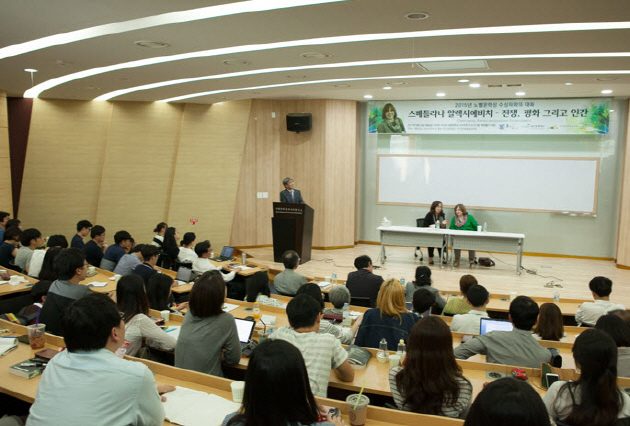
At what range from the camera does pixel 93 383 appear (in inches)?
82.4

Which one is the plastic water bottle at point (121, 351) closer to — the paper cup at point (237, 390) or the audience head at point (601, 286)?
the paper cup at point (237, 390)

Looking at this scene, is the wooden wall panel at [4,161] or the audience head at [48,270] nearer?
the audience head at [48,270]

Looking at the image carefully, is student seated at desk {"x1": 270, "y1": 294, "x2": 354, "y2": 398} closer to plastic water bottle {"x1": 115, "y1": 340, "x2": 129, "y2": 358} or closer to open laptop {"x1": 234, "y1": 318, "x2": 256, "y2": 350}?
open laptop {"x1": 234, "y1": 318, "x2": 256, "y2": 350}

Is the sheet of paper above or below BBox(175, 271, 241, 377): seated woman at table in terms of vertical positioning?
below

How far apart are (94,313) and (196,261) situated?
14.7 feet

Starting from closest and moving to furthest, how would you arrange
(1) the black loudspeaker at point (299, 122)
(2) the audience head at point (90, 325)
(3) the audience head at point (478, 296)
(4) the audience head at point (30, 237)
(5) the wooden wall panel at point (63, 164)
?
(2) the audience head at point (90, 325) < (3) the audience head at point (478, 296) < (4) the audience head at point (30, 237) < (5) the wooden wall panel at point (63, 164) < (1) the black loudspeaker at point (299, 122)

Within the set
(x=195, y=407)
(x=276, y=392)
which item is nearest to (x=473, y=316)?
(x=195, y=407)

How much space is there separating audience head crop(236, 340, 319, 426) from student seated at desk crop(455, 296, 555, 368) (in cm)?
220

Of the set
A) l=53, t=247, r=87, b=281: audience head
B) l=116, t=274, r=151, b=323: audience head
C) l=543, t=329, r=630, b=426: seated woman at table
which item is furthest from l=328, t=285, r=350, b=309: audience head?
l=543, t=329, r=630, b=426: seated woman at table

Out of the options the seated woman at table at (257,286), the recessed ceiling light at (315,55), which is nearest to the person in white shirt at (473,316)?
the seated woman at table at (257,286)

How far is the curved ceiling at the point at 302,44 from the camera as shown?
4172 mm

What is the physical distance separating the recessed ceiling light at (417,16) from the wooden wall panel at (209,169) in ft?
24.2

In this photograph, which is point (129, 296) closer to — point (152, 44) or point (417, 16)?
point (152, 44)

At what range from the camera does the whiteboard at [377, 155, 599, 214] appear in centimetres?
1103
